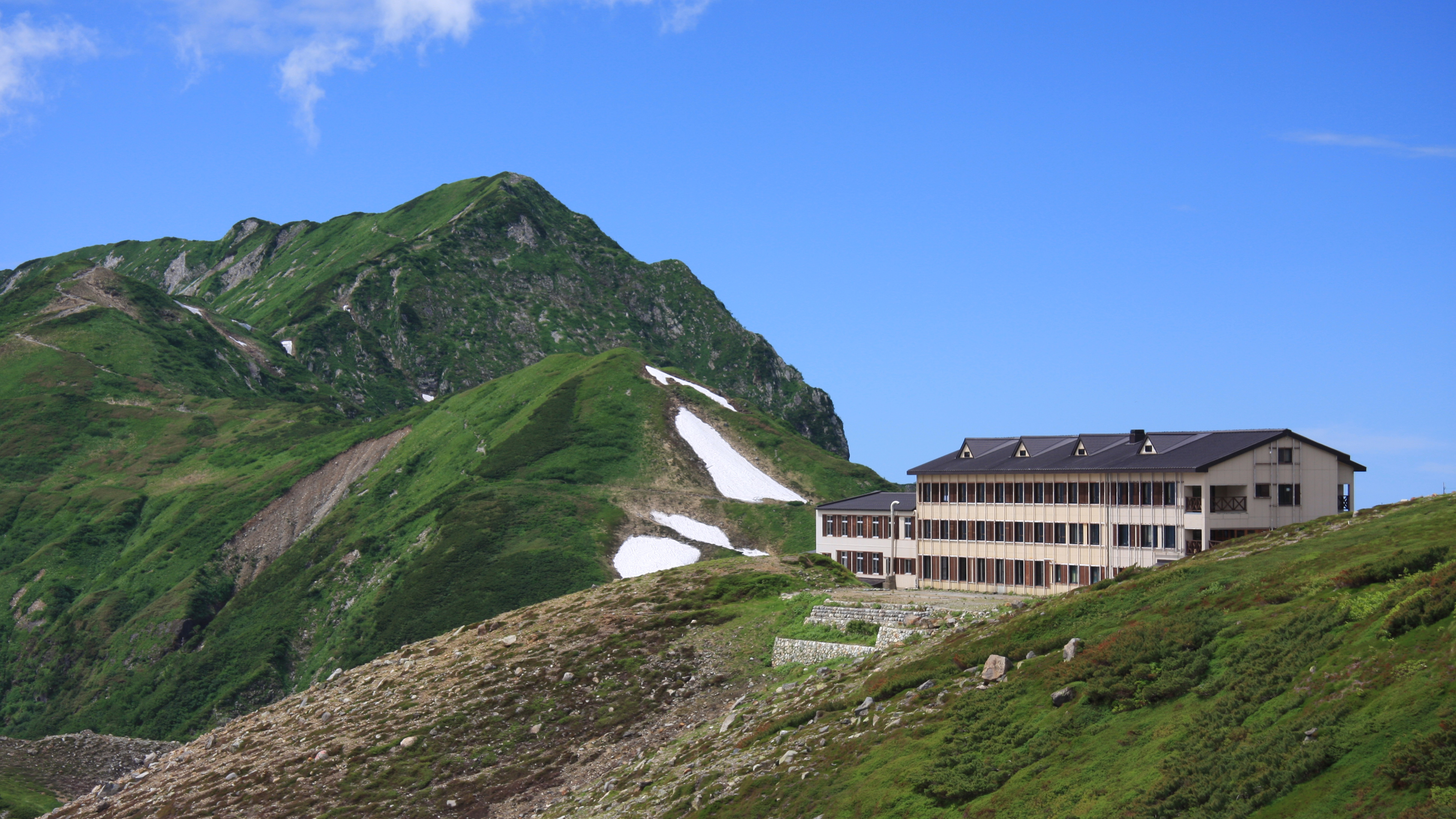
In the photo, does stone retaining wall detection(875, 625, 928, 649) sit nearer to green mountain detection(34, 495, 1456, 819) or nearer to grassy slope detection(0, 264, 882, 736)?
green mountain detection(34, 495, 1456, 819)

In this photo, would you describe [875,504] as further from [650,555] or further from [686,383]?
[686,383]

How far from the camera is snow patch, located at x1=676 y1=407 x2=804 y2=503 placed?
148 meters

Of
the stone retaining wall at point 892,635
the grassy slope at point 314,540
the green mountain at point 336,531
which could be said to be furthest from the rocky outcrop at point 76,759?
the stone retaining wall at point 892,635

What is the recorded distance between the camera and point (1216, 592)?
3753 centimetres

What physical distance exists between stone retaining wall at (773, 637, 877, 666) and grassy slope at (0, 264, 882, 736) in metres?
64.2

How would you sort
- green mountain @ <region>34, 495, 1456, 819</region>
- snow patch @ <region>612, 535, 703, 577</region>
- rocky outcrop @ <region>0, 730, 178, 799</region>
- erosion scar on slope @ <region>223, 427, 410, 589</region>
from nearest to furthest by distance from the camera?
green mountain @ <region>34, 495, 1456, 819</region> < rocky outcrop @ <region>0, 730, 178, 799</region> < snow patch @ <region>612, 535, 703, 577</region> < erosion scar on slope @ <region>223, 427, 410, 589</region>

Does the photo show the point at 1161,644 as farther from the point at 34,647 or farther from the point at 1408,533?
the point at 34,647

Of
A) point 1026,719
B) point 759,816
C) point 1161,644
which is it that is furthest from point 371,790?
point 1161,644

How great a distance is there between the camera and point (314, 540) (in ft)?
493

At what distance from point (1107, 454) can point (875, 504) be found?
2943cm

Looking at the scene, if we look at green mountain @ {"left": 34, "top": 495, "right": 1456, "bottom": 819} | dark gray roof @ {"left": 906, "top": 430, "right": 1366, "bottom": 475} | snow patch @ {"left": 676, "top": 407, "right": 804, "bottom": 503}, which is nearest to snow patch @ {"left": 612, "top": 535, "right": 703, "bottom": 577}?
snow patch @ {"left": 676, "top": 407, "right": 804, "bottom": 503}

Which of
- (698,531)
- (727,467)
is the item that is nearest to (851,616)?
(698,531)

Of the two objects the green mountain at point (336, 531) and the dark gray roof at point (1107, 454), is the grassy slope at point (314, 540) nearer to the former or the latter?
the green mountain at point (336, 531)

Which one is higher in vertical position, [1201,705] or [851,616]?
[1201,705]
